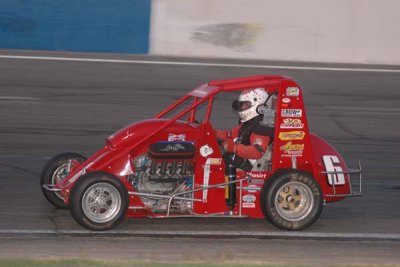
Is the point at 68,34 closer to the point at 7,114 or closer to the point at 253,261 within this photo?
the point at 7,114

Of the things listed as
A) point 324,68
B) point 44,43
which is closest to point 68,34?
point 44,43

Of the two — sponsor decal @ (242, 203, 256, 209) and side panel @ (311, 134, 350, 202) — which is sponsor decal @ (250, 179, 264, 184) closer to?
sponsor decal @ (242, 203, 256, 209)

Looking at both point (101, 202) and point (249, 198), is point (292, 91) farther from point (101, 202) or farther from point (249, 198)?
point (101, 202)

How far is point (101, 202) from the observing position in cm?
724

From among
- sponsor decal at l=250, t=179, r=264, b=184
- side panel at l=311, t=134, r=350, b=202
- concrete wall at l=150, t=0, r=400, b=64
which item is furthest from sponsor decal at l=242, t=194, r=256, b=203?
concrete wall at l=150, t=0, r=400, b=64

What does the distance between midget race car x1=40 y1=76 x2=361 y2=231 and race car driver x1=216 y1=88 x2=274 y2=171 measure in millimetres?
64

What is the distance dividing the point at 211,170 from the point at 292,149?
2.37ft

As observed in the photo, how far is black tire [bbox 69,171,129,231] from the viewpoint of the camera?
282 inches

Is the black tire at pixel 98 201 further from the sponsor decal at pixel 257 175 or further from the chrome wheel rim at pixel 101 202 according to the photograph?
the sponsor decal at pixel 257 175

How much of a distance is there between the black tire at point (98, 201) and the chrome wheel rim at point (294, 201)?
131cm

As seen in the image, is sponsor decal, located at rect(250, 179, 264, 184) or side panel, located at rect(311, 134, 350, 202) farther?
side panel, located at rect(311, 134, 350, 202)

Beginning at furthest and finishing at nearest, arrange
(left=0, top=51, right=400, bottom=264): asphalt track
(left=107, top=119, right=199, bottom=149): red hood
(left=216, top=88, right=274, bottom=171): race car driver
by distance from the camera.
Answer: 1. (left=216, top=88, right=274, bottom=171): race car driver
2. (left=107, top=119, right=199, bottom=149): red hood
3. (left=0, top=51, right=400, bottom=264): asphalt track

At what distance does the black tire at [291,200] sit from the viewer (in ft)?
24.5

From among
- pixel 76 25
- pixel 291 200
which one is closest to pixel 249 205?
pixel 291 200
